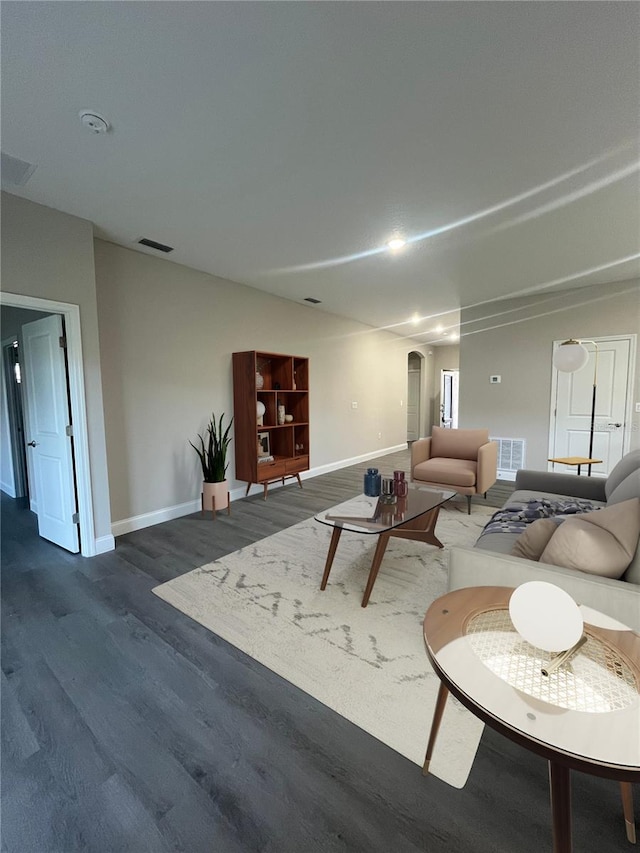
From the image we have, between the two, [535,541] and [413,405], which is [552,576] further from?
[413,405]

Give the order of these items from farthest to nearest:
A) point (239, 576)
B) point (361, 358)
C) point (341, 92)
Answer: point (361, 358), point (239, 576), point (341, 92)

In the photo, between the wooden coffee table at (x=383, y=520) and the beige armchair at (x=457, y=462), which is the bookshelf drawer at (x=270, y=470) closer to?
the beige armchair at (x=457, y=462)

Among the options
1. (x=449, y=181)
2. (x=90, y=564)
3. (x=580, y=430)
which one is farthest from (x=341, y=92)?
(x=580, y=430)

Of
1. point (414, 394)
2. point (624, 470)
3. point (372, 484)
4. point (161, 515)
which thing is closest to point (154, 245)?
point (161, 515)

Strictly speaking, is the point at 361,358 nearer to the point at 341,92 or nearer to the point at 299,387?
the point at 299,387

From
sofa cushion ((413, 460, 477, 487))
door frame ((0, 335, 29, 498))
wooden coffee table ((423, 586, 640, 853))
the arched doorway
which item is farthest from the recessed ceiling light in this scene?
the arched doorway

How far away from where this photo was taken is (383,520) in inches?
94.2

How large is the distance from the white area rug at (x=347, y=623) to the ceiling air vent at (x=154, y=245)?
9.37 ft

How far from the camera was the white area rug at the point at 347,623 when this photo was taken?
1477 mm

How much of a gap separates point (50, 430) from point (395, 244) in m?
3.43

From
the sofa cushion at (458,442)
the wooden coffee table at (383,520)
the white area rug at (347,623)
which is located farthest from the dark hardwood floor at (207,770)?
the sofa cushion at (458,442)

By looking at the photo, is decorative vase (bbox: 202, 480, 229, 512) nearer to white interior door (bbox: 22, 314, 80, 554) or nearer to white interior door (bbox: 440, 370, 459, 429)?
white interior door (bbox: 22, 314, 80, 554)

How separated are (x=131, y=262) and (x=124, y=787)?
375 centimetres

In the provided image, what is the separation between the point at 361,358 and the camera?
704 centimetres
